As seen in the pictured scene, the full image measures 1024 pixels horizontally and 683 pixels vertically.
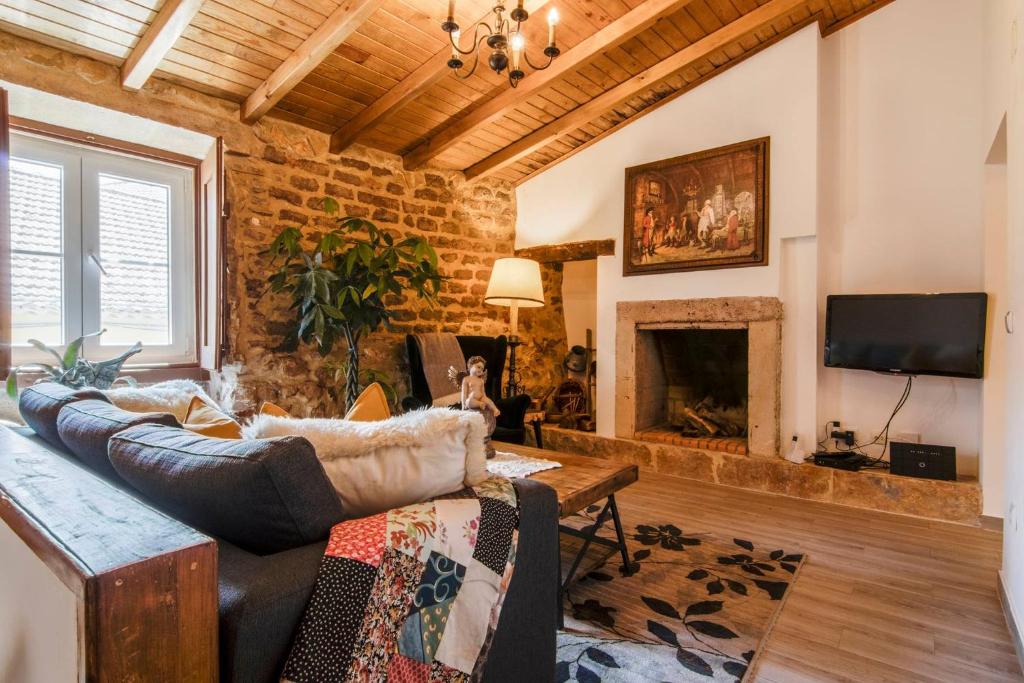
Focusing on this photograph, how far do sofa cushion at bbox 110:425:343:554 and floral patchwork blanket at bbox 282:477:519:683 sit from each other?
0.08m

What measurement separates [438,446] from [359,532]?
266 millimetres

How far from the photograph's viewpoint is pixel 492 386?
4.30 m

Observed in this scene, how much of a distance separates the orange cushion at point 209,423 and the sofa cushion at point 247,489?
0.30 m

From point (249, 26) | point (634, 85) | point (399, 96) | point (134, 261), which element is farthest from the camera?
point (634, 85)

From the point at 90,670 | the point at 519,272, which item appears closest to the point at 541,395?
the point at 519,272

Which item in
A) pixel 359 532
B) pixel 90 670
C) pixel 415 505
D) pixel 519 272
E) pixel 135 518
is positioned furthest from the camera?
pixel 519 272

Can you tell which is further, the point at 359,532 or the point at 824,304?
the point at 824,304

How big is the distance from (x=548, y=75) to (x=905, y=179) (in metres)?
2.41

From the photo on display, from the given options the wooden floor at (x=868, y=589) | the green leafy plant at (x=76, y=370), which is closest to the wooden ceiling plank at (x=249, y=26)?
the green leafy plant at (x=76, y=370)

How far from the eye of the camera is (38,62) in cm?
274

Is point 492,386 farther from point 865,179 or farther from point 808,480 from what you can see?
point 865,179

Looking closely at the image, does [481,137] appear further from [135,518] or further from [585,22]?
[135,518]

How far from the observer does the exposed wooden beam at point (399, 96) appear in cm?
326

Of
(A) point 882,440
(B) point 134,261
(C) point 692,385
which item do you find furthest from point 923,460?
(B) point 134,261
